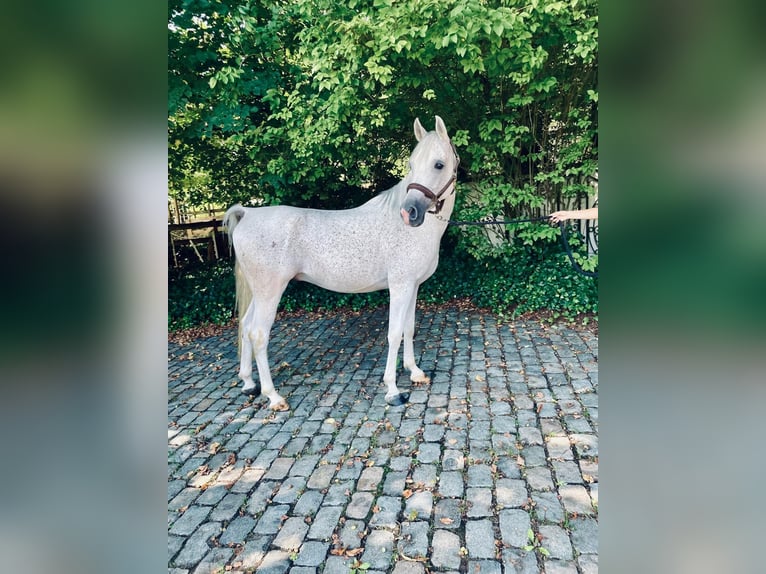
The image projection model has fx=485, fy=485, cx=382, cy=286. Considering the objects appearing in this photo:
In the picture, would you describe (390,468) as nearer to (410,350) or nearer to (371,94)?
(410,350)

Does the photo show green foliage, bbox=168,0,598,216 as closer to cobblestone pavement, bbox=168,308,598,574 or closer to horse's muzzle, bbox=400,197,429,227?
horse's muzzle, bbox=400,197,429,227

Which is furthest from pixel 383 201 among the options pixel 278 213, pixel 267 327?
pixel 267 327

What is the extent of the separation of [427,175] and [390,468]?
2201 mm

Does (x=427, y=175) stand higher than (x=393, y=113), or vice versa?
(x=393, y=113)

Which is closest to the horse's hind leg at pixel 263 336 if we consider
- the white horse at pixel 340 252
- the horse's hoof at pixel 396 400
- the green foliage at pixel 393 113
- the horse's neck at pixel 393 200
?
the white horse at pixel 340 252

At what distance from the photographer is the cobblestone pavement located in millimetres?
2379

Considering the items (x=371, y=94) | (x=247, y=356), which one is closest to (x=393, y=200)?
(x=247, y=356)

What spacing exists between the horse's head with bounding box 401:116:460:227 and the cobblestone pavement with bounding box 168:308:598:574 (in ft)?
5.39

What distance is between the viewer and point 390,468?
3.14m

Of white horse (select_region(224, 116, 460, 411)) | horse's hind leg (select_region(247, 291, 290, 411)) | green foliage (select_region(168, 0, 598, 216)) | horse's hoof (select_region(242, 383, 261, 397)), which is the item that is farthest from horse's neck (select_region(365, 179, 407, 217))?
horse's hoof (select_region(242, 383, 261, 397))
